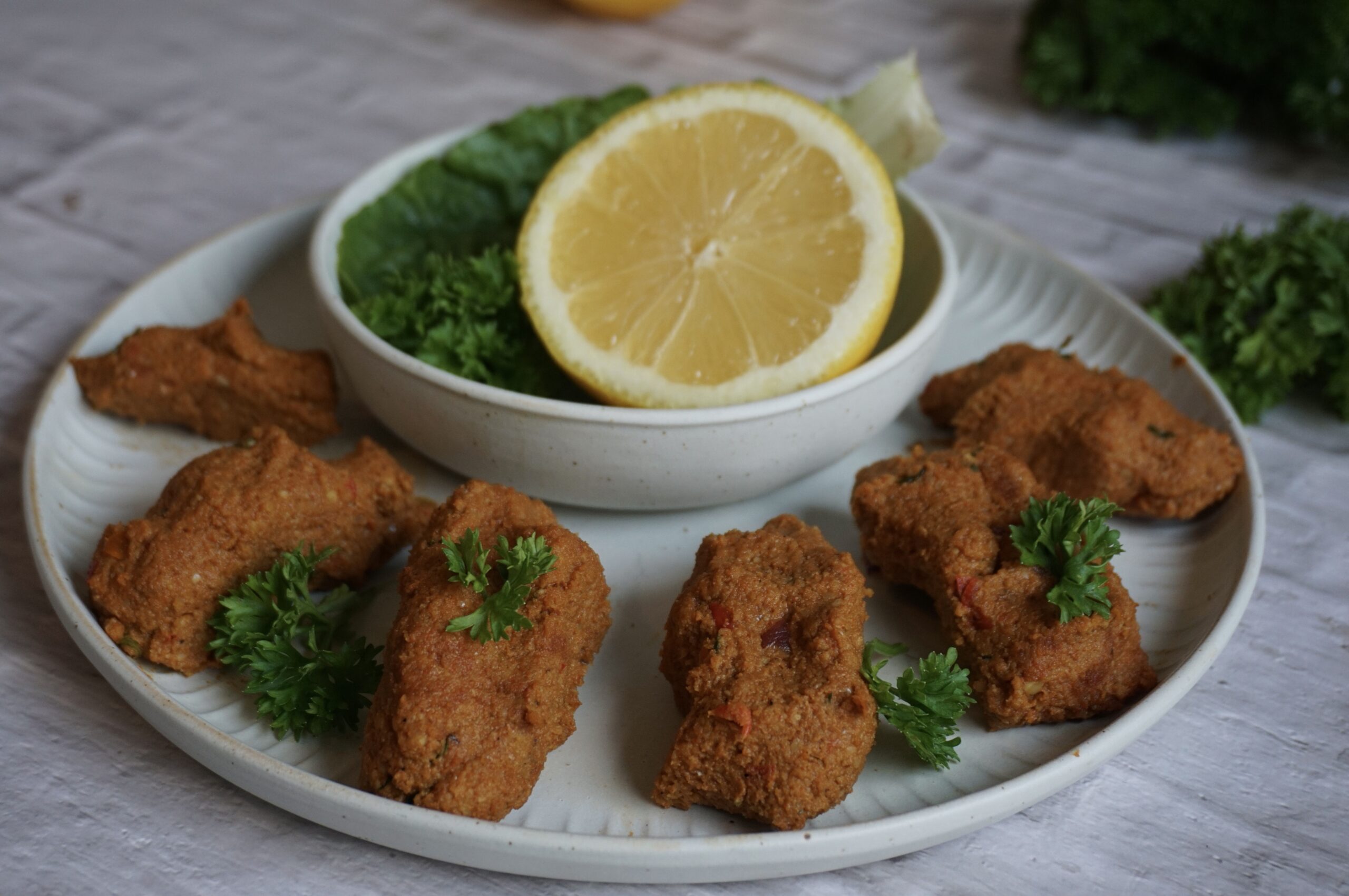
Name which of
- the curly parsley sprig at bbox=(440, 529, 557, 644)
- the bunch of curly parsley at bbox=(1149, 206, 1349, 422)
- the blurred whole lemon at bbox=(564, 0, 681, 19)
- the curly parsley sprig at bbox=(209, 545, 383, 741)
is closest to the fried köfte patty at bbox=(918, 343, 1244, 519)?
the bunch of curly parsley at bbox=(1149, 206, 1349, 422)

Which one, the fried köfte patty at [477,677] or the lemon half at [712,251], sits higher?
the lemon half at [712,251]

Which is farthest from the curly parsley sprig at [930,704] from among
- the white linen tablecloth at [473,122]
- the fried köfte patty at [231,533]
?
→ the fried köfte patty at [231,533]

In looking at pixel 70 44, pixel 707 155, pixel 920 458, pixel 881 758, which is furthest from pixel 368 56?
pixel 881 758

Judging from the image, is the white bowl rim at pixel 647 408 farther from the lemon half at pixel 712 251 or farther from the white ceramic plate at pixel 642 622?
the white ceramic plate at pixel 642 622

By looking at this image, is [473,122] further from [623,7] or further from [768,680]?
[768,680]

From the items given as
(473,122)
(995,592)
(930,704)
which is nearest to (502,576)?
(930,704)

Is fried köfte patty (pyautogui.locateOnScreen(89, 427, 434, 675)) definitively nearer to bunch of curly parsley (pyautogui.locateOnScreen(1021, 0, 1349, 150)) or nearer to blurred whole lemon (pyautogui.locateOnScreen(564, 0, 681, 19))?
bunch of curly parsley (pyautogui.locateOnScreen(1021, 0, 1349, 150))

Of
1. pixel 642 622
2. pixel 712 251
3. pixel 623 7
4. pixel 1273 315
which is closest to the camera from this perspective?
pixel 642 622
